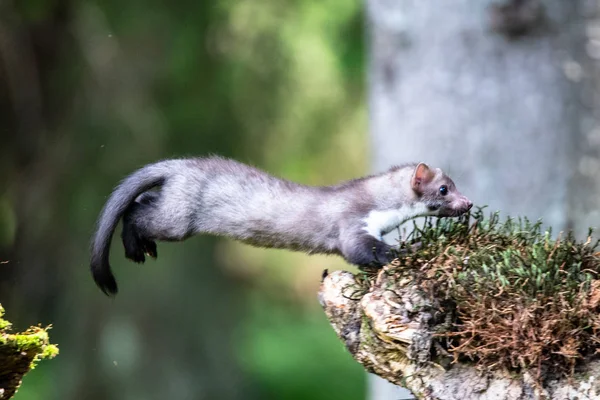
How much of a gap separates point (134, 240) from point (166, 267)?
293 inches

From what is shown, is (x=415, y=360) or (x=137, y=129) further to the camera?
(x=137, y=129)

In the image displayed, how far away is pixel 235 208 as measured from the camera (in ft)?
14.5

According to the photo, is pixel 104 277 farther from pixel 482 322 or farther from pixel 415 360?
pixel 482 322

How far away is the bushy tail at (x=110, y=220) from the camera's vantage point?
440 cm

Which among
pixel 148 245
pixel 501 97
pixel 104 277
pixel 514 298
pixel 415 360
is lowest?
pixel 415 360

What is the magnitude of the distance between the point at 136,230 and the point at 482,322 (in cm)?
196

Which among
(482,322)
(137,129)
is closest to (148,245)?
(482,322)

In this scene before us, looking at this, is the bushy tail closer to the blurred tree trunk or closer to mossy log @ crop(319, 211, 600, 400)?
mossy log @ crop(319, 211, 600, 400)

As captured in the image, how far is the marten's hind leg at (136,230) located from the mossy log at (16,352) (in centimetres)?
103

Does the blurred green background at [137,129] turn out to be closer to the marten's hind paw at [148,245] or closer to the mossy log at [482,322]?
the marten's hind paw at [148,245]

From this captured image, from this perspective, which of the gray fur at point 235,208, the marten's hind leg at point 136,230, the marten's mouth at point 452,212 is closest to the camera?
the marten's mouth at point 452,212

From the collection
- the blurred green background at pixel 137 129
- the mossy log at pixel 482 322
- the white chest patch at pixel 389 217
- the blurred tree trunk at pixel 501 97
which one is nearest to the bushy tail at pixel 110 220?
the white chest patch at pixel 389 217

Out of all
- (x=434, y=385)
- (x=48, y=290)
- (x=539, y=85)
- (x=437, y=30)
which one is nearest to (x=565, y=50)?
(x=539, y=85)

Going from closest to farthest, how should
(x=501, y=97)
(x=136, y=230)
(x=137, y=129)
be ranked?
(x=136, y=230) → (x=501, y=97) → (x=137, y=129)
